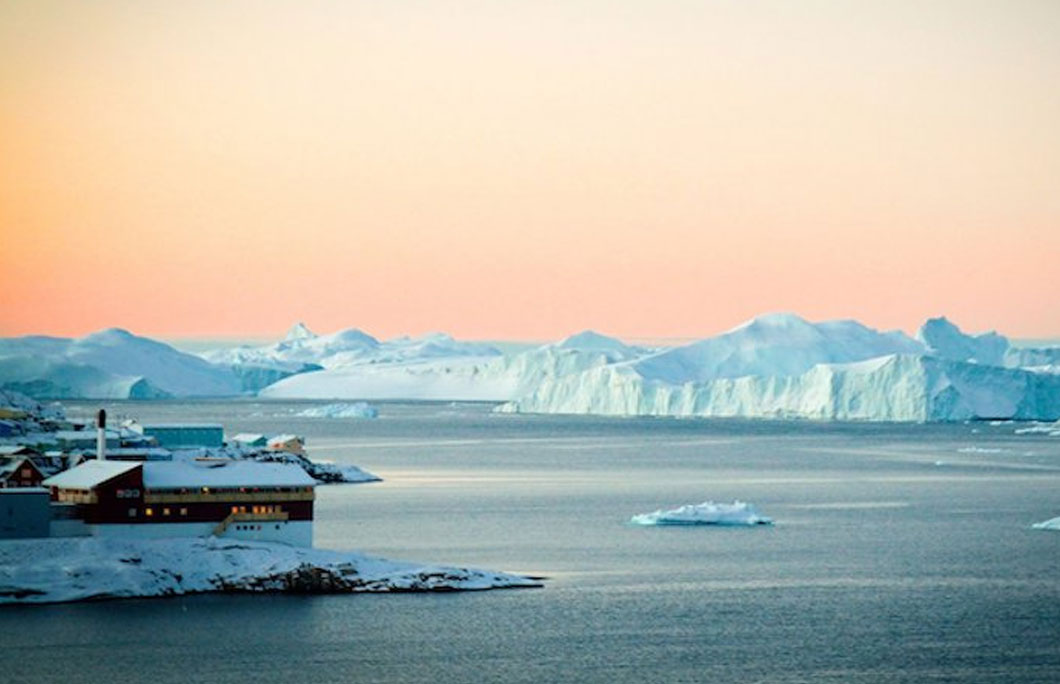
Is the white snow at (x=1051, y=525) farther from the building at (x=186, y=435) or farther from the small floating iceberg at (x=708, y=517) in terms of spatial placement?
the building at (x=186, y=435)

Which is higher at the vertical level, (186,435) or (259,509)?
(186,435)

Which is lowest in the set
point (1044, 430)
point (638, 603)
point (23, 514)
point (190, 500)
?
point (638, 603)

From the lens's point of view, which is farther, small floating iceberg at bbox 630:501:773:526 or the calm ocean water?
small floating iceberg at bbox 630:501:773:526

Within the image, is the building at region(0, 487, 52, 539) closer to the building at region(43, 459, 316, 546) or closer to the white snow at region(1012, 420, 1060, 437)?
the building at region(43, 459, 316, 546)

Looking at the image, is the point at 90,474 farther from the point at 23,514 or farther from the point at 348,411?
the point at 348,411

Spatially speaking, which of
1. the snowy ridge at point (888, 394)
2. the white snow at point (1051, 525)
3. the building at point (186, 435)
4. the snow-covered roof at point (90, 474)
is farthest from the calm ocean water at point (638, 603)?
the snowy ridge at point (888, 394)

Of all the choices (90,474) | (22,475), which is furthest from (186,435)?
(90,474)

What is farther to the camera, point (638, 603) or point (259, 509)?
point (259, 509)

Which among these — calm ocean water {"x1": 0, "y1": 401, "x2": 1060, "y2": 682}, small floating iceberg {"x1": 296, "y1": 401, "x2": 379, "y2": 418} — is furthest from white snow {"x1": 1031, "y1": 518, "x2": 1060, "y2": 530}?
small floating iceberg {"x1": 296, "y1": 401, "x2": 379, "y2": 418}
